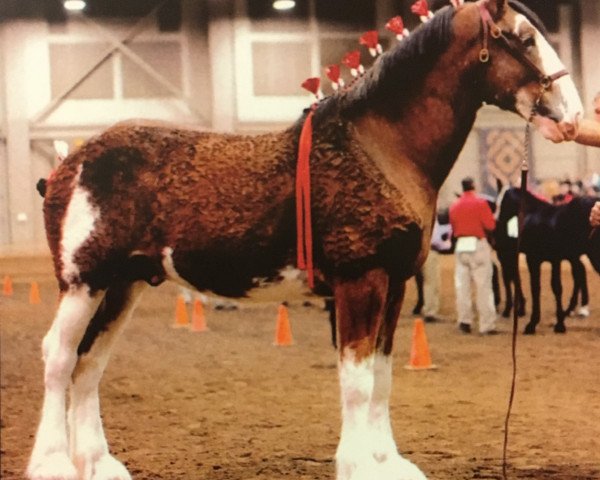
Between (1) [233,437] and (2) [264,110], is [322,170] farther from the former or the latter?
(2) [264,110]

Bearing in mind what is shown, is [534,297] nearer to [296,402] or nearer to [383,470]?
[296,402]

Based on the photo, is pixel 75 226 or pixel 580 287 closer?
pixel 75 226

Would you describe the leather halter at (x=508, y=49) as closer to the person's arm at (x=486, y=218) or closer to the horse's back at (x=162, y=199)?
the horse's back at (x=162, y=199)

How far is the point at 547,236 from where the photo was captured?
819cm

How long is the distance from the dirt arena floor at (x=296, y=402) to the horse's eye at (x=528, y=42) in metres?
1.06

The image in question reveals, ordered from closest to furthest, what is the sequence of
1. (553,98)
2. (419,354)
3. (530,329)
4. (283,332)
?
(553,98), (419,354), (283,332), (530,329)

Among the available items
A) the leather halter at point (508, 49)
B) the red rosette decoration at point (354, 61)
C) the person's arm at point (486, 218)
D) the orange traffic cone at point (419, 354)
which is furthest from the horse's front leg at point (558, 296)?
the leather halter at point (508, 49)

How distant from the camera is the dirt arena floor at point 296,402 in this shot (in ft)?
11.5

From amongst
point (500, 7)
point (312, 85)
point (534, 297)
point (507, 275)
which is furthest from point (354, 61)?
point (507, 275)

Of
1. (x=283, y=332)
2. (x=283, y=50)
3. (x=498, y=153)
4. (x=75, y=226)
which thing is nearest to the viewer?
(x=75, y=226)

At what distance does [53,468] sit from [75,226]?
0.81 m

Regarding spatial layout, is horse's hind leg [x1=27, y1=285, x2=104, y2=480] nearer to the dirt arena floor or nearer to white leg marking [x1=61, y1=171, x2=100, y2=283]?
white leg marking [x1=61, y1=171, x2=100, y2=283]

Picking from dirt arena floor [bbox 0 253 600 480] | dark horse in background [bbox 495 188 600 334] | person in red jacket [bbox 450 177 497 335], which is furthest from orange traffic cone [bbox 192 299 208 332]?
dark horse in background [bbox 495 188 600 334]

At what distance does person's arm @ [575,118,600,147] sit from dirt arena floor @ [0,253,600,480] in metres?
1.07
